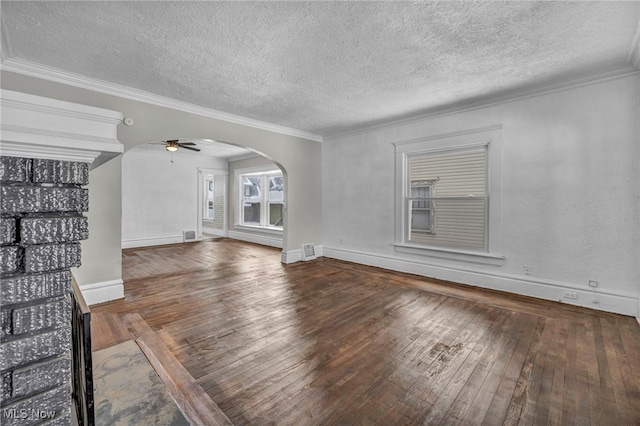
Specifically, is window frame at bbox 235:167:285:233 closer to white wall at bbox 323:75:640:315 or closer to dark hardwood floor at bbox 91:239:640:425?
dark hardwood floor at bbox 91:239:640:425

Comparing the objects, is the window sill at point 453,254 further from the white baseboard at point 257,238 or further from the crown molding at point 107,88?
the white baseboard at point 257,238

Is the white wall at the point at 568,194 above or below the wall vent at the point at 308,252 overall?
above

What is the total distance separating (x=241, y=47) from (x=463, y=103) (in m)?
3.07

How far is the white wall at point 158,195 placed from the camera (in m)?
7.12

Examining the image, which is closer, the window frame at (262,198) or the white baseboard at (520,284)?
the white baseboard at (520,284)

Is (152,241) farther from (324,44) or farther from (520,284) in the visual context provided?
(520,284)

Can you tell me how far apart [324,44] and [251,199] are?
20.7 feet

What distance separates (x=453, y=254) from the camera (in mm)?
4281

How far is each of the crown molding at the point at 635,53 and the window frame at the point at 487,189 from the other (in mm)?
1250

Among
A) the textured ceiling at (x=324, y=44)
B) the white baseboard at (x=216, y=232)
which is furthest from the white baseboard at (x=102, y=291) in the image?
the white baseboard at (x=216, y=232)

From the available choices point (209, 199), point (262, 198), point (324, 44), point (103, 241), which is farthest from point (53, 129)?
point (209, 199)

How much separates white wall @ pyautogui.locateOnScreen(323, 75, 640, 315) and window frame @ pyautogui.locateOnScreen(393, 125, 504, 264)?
3.3 inches

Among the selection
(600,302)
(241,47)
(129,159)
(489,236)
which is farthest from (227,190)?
(600,302)

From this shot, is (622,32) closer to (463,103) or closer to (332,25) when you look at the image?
(463,103)
